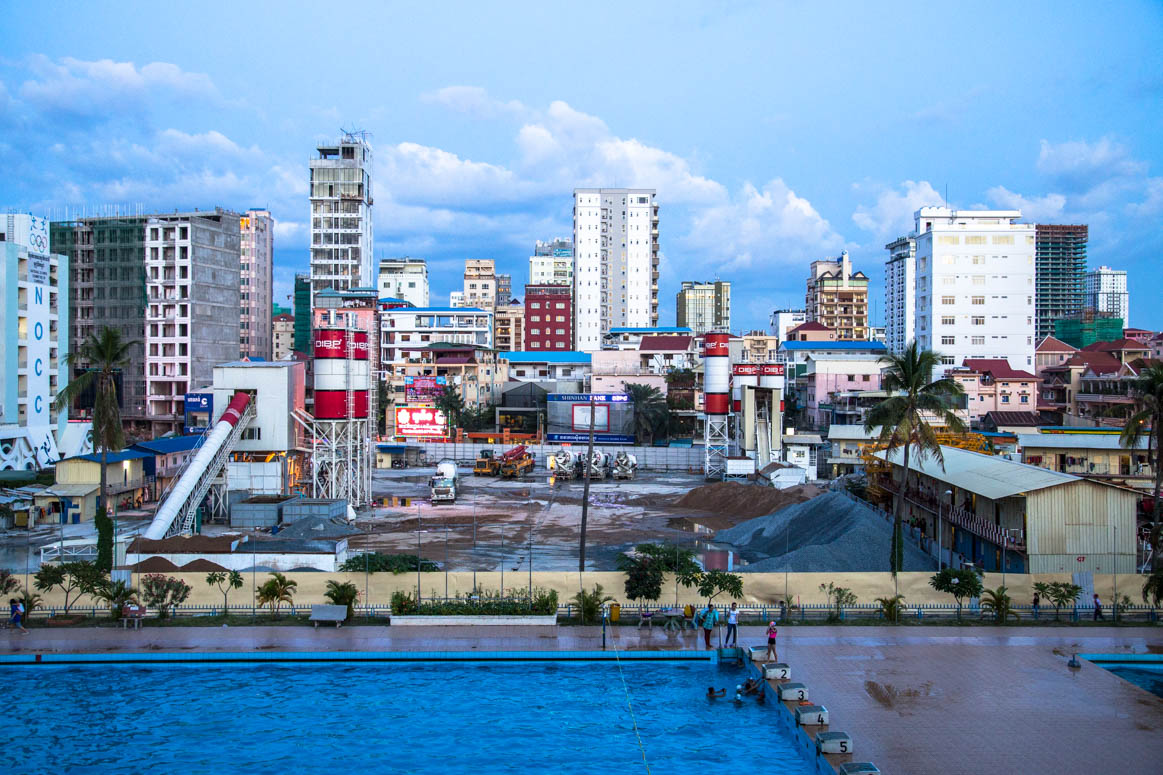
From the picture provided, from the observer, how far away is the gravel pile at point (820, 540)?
3541cm

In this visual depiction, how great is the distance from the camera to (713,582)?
2850 cm

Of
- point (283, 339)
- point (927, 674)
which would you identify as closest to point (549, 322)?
point (283, 339)

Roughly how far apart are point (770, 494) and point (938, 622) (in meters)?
26.8

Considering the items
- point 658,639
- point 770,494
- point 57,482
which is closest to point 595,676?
point 658,639

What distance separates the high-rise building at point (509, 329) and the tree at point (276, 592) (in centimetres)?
13182

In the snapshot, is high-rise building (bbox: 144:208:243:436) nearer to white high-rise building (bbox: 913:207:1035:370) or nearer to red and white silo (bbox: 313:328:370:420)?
red and white silo (bbox: 313:328:370:420)

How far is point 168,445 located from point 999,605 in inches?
1957

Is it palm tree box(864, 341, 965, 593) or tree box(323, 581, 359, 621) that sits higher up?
palm tree box(864, 341, 965, 593)

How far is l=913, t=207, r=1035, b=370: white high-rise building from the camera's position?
101 m

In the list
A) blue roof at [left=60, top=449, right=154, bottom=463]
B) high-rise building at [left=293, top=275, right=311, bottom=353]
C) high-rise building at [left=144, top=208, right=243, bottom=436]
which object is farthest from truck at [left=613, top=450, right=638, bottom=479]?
high-rise building at [left=293, top=275, right=311, bottom=353]

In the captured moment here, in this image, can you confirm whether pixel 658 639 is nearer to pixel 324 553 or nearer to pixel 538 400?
pixel 324 553

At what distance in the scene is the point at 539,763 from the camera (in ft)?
63.0

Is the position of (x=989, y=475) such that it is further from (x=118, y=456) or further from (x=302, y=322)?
(x=302, y=322)

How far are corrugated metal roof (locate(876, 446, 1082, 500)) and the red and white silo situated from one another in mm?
30991
